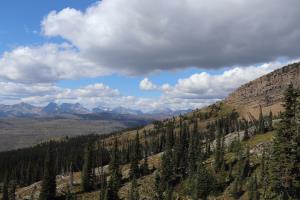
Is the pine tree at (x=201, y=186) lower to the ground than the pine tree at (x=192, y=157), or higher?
lower

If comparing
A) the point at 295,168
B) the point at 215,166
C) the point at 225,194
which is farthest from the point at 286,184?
the point at 215,166

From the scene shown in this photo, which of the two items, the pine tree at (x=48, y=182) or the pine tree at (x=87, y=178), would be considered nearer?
the pine tree at (x=48, y=182)

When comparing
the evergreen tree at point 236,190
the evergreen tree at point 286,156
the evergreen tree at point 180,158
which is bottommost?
the evergreen tree at point 236,190

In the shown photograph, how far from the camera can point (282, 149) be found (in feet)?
151

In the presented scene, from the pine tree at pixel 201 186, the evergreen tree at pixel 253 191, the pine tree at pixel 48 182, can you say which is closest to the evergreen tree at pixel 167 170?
the pine tree at pixel 201 186

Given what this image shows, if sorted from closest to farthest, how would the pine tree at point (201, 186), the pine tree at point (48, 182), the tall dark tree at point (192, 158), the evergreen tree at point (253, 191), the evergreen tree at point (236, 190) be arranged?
the evergreen tree at point (253, 191) < the evergreen tree at point (236, 190) < the pine tree at point (201, 186) < the pine tree at point (48, 182) < the tall dark tree at point (192, 158)

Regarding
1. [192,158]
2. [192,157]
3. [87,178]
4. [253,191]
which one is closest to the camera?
[253,191]

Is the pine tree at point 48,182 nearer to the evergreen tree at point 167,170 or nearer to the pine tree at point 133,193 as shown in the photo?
the pine tree at point 133,193

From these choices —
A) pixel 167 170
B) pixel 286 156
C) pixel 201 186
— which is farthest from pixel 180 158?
pixel 286 156

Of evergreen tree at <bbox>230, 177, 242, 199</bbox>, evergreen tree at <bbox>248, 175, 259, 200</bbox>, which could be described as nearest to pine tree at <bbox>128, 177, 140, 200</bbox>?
evergreen tree at <bbox>230, 177, 242, 199</bbox>

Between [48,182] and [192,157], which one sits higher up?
[192,157]

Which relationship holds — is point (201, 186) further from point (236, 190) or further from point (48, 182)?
point (48, 182)

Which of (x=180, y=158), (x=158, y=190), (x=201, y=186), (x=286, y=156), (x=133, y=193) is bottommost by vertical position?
(x=133, y=193)

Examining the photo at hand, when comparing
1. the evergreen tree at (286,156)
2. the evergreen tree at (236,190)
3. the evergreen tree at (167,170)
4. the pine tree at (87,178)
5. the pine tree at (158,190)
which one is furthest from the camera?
the pine tree at (87,178)
